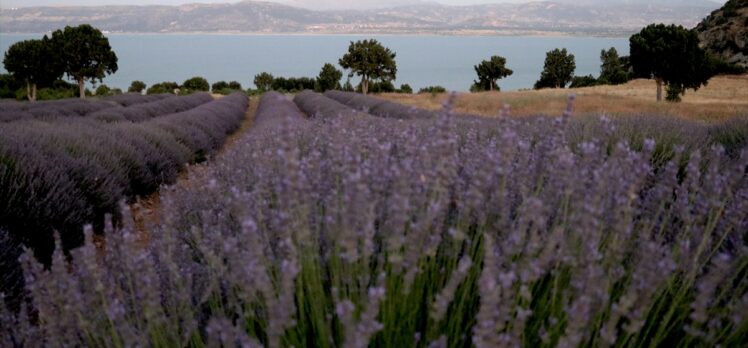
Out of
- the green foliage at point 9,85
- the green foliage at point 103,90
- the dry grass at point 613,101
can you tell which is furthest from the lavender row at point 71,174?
the green foliage at point 103,90

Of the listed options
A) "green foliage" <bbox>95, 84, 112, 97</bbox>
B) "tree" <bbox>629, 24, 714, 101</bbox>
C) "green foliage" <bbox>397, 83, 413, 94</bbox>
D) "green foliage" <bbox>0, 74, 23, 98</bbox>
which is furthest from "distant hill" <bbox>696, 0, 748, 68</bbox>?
"green foliage" <bbox>0, 74, 23, 98</bbox>

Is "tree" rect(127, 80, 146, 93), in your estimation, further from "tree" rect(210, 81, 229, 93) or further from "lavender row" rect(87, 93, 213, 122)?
"lavender row" rect(87, 93, 213, 122)

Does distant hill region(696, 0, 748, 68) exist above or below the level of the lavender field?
above

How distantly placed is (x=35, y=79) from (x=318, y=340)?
106ft

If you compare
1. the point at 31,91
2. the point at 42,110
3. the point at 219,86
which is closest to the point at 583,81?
the point at 219,86

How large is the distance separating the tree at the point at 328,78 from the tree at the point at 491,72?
42.7 feet

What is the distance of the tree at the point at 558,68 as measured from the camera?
1957 inches

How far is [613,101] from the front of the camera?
20.5m

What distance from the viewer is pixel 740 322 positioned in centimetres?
151

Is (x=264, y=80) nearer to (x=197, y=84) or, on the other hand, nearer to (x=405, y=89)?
(x=197, y=84)

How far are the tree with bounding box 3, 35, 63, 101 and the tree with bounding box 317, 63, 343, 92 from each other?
17.8 meters

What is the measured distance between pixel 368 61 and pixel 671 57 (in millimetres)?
18637

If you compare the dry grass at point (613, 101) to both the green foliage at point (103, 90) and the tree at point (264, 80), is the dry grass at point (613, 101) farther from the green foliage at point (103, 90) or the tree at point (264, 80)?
the green foliage at point (103, 90)

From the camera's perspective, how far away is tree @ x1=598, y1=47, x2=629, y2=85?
166 ft
